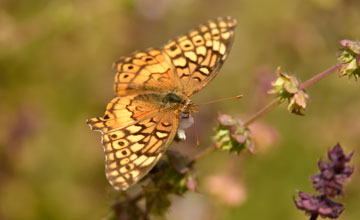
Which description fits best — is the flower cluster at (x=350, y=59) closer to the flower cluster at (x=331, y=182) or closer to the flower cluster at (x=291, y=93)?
the flower cluster at (x=291, y=93)

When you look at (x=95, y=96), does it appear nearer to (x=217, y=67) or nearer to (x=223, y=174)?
(x=223, y=174)

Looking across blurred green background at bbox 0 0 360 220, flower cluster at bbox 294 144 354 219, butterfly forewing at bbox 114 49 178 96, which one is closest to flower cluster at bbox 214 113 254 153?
flower cluster at bbox 294 144 354 219

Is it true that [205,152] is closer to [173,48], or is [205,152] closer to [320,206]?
[320,206]

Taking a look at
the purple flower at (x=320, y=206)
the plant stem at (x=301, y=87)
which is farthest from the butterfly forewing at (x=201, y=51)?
the purple flower at (x=320, y=206)

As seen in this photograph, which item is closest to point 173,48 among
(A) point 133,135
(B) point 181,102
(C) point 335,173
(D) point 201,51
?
(D) point 201,51

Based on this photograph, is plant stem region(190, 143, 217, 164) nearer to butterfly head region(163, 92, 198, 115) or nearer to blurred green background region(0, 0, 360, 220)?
butterfly head region(163, 92, 198, 115)

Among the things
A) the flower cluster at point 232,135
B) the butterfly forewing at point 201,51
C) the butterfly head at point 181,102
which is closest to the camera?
the flower cluster at point 232,135
